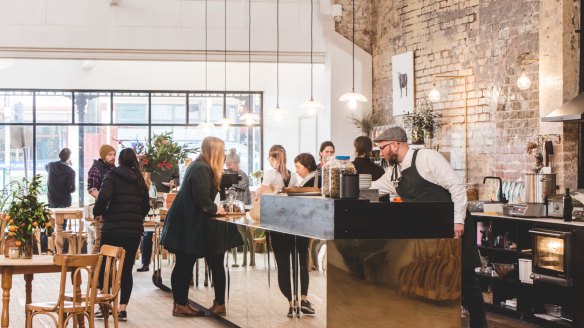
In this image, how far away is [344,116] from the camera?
46.5 ft

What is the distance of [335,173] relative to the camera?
586cm

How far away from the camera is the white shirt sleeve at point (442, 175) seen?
657 cm

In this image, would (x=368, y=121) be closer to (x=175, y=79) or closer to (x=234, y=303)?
(x=175, y=79)

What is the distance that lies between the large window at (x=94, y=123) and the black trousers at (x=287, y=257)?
37.8 ft

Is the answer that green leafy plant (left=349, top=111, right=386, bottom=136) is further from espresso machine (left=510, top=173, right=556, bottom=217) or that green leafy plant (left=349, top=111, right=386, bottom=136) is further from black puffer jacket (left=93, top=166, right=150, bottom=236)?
black puffer jacket (left=93, top=166, right=150, bottom=236)

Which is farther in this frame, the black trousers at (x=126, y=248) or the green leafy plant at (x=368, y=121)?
the green leafy plant at (x=368, y=121)

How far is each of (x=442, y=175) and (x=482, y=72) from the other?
4.50 m

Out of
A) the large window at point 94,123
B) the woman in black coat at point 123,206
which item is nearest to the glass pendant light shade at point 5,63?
the large window at point 94,123

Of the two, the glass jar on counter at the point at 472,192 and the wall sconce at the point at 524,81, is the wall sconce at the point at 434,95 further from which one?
the wall sconce at the point at 524,81

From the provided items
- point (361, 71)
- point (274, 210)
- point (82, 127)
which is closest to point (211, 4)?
point (361, 71)

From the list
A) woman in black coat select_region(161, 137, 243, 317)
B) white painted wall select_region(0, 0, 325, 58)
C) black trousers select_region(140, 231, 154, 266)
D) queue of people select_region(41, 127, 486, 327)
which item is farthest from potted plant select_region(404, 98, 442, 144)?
woman in black coat select_region(161, 137, 243, 317)

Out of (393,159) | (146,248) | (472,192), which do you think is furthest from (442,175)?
(146,248)

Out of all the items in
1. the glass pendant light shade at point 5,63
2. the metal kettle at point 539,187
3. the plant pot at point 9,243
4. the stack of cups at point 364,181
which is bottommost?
the plant pot at point 9,243

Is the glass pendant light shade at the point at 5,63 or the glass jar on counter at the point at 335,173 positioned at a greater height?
the glass pendant light shade at the point at 5,63
